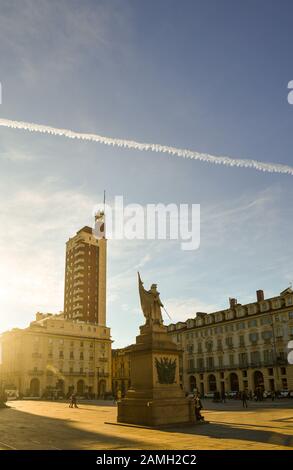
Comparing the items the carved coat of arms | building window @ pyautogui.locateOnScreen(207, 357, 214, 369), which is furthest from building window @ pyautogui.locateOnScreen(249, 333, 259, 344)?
the carved coat of arms

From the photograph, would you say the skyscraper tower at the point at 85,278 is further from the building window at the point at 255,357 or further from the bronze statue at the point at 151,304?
the bronze statue at the point at 151,304

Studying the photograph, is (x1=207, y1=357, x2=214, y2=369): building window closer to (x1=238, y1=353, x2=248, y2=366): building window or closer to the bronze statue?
(x1=238, y1=353, x2=248, y2=366): building window

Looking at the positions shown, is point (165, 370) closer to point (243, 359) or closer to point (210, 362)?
point (243, 359)

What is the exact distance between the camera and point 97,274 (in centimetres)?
11419

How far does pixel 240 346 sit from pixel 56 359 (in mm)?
36791

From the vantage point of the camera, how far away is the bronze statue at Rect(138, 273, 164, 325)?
70.8 feet

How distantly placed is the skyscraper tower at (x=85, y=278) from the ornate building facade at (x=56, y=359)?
15329 millimetres

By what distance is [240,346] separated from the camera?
73.1 metres

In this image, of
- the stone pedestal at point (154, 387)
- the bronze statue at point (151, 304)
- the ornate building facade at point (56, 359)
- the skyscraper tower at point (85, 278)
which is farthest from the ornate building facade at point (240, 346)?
the stone pedestal at point (154, 387)

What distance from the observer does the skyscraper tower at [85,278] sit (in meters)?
108

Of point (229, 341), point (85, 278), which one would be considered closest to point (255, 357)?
point (229, 341)
